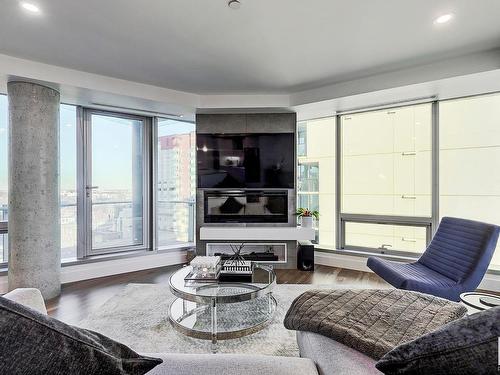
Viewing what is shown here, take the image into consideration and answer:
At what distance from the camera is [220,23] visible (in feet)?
7.37

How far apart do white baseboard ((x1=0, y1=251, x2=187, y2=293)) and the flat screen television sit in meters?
1.32

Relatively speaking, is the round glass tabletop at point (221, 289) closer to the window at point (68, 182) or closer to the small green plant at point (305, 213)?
the small green plant at point (305, 213)

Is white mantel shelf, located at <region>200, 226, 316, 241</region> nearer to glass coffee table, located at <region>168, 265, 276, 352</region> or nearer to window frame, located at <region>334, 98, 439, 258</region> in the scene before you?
window frame, located at <region>334, 98, 439, 258</region>

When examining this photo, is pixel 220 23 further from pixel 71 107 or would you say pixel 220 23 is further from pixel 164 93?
pixel 71 107

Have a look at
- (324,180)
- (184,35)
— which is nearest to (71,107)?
(184,35)

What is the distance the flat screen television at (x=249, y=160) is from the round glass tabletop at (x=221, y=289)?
1.82 meters

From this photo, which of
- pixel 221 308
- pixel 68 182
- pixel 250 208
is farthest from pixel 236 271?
pixel 68 182

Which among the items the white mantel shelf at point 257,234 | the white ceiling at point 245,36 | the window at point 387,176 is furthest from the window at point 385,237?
the white ceiling at point 245,36

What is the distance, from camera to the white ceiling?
206 cm

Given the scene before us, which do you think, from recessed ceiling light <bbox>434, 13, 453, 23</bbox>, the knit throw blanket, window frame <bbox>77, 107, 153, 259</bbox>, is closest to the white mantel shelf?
window frame <bbox>77, 107, 153, 259</bbox>

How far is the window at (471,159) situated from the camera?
10.9ft

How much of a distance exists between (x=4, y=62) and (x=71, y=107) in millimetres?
1037

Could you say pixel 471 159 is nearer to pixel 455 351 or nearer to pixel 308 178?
pixel 308 178

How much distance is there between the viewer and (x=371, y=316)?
1315 millimetres
